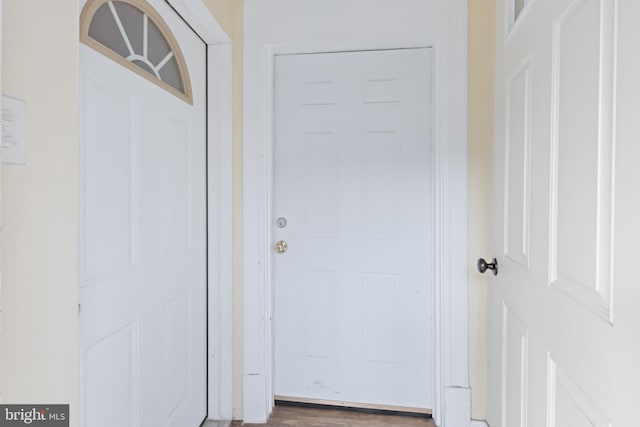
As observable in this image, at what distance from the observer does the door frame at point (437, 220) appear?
1.50m

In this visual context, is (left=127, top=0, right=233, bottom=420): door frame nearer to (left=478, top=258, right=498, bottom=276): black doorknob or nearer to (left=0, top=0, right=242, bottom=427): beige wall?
(left=0, top=0, right=242, bottom=427): beige wall

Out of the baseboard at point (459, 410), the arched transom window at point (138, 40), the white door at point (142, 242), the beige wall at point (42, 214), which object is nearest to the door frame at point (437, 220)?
the baseboard at point (459, 410)

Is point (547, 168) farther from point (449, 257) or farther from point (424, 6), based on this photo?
point (424, 6)

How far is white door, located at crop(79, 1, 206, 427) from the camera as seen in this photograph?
0.89m

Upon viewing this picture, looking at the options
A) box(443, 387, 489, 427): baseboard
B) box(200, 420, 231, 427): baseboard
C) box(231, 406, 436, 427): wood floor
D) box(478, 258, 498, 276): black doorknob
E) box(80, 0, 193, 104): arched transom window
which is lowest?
box(231, 406, 436, 427): wood floor

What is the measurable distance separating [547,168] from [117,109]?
1.21 meters

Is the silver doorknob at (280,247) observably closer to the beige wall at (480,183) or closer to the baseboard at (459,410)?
the beige wall at (480,183)

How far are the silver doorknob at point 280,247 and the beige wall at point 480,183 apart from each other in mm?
896

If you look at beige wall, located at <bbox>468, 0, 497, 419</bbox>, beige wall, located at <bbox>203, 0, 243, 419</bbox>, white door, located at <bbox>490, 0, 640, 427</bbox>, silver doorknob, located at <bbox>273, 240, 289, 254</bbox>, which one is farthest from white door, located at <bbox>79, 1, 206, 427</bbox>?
beige wall, located at <bbox>468, 0, 497, 419</bbox>

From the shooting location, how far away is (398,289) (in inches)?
64.9

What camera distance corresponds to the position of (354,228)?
1.67 m

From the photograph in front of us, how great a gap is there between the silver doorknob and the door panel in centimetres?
98

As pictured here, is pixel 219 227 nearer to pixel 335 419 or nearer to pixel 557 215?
pixel 335 419

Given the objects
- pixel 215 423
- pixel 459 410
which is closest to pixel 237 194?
pixel 215 423
